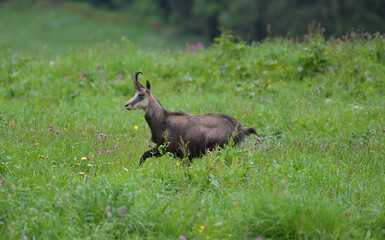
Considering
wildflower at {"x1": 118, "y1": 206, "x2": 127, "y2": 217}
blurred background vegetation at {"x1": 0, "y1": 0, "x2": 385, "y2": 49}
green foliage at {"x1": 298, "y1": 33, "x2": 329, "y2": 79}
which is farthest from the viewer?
blurred background vegetation at {"x1": 0, "y1": 0, "x2": 385, "y2": 49}

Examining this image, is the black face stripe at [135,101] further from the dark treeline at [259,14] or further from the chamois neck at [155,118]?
the dark treeline at [259,14]

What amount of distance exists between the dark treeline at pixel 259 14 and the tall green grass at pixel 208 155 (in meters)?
13.9

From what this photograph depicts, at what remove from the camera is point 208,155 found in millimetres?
5812

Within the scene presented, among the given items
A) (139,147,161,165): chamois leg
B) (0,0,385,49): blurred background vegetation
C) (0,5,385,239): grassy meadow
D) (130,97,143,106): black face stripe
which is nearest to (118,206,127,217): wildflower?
(0,5,385,239): grassy meadow

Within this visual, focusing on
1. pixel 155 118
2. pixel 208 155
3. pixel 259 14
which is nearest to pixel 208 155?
pixel 208 155

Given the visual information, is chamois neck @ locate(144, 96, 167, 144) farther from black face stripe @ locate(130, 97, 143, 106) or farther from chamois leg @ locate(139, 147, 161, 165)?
chamois leg @ locate(139, 147, 161, 165)

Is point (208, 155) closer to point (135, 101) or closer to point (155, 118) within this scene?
point (155, 118)

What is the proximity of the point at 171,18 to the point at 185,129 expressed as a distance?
156ft

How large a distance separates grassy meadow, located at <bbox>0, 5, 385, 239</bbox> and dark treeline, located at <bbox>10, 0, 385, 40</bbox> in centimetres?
1389

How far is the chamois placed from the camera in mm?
6699

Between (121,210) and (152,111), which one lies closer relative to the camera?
(121,210)

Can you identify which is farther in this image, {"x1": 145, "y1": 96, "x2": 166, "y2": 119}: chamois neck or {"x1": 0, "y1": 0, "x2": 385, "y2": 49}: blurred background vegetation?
{"x1": 0, "y1": 0, "x2": 385, "y2": 49}: blurred background vegetation

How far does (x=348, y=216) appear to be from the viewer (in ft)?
15.4

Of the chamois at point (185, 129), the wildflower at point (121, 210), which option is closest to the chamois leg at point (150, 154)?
the chamois at point (185, 129)
